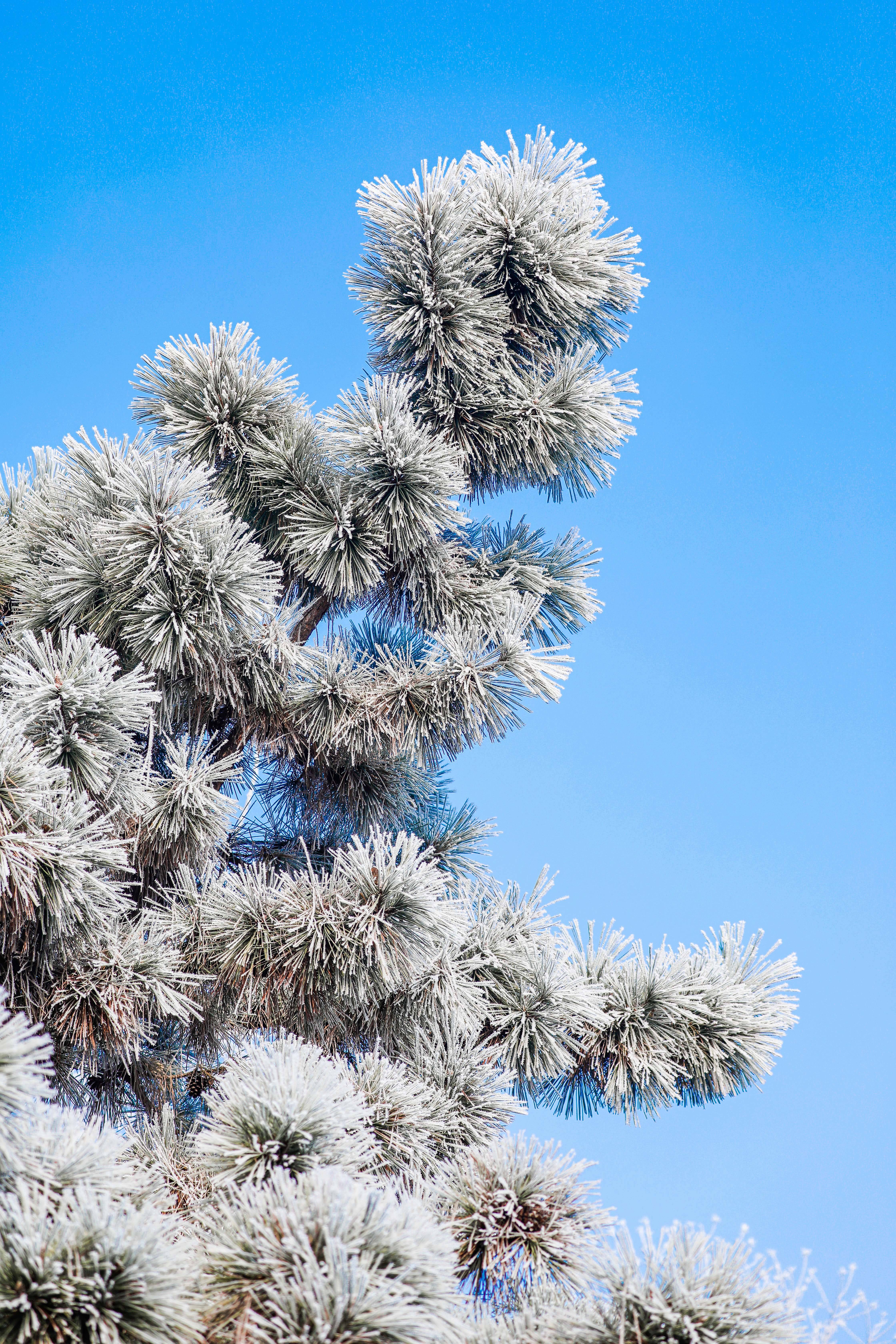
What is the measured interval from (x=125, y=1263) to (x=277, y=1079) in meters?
0.37

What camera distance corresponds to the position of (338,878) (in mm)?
2557

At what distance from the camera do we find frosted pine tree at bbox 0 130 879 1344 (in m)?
1.55

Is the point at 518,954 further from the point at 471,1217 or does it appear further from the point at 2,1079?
the point at 2,1079

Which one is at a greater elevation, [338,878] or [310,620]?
[310,620]

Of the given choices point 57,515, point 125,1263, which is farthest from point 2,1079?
point 57,515

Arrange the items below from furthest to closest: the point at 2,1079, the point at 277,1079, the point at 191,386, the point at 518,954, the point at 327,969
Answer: the point at 191,386 → the point at 518,954 → the point at 327,969 → the point at 277,1079 → the point at 2,1079

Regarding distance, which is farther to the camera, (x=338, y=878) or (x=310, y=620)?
(x=310, y=620)

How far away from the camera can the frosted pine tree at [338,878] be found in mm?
1546

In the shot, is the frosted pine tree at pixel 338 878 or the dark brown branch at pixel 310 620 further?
the dark brown branch at pixel 310 620

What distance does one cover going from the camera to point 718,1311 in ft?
4.97

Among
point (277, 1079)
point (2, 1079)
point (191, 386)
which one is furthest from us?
point (191, 386)

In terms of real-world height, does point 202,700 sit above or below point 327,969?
above

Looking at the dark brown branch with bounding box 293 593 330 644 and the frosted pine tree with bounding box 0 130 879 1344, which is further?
the dark brown branch with bounding box 293 593 330 644

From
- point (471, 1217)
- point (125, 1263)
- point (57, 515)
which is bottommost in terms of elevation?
point (125, 1263)
